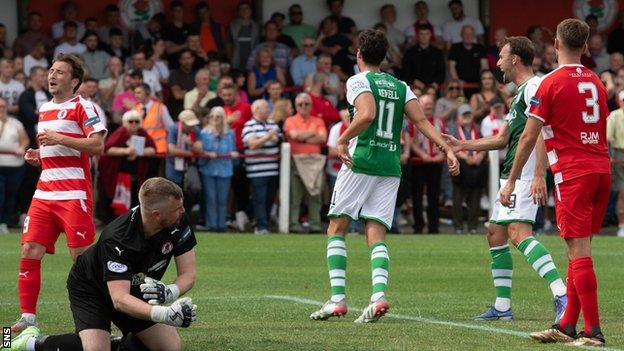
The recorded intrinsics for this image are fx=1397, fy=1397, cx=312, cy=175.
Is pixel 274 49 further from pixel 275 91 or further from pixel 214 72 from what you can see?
pixel 275 91

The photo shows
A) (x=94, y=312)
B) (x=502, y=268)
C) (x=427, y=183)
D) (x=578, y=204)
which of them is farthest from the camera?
(x=427, y=183)

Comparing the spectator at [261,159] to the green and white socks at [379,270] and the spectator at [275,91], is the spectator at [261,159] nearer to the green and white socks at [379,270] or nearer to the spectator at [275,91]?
the spectator at [275,91]

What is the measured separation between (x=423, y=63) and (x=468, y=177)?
9.80 feet

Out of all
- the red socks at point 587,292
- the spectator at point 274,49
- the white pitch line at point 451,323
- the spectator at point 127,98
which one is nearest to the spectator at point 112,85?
the spectator at point 127,98

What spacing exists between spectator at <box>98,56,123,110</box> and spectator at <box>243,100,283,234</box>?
7.58 feet

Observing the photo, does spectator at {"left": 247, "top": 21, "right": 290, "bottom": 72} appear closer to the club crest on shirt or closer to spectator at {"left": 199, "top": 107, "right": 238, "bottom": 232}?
spectator at {"left": 199, "top": 107, "right": 238, "bottom": 232}

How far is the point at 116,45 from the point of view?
24984 millimetres

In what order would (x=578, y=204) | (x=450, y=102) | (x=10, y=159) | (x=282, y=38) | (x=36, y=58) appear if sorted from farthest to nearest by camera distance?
(x=282, y=38) < (x=450, y=102) < (x=36, y=58) < (x=10, y=159) < (x=578, y=204)

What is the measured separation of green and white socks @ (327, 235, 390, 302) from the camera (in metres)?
11.6

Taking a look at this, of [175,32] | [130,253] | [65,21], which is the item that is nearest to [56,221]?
[130,253]

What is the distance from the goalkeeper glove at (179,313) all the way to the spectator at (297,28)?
18.3 metres

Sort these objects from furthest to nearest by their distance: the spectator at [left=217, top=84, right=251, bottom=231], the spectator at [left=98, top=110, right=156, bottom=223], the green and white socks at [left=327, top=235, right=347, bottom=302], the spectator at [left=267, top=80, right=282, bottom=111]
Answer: the spectator at [left=267, top=80, right=282, bottom=111]
the spectator at [left=217, top=84, right=251, bottom=231]
the spectator at [left=98, top=110, right=156, bottom=223]
the green and white socks at [left=327, top=235, right=347, bottom=302]

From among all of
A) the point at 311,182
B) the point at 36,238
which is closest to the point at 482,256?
the point at 311,182

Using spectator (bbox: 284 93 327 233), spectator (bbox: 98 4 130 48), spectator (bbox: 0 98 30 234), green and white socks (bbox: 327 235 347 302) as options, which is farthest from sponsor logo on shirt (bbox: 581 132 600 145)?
spectator (bbox: 98 4 130 48)
